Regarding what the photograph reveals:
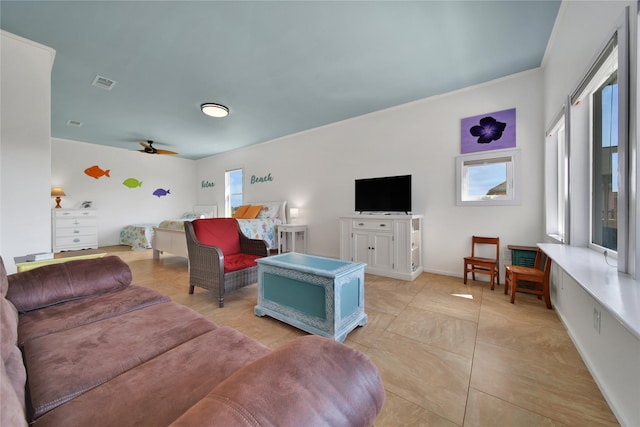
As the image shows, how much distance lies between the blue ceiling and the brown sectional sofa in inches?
86.9

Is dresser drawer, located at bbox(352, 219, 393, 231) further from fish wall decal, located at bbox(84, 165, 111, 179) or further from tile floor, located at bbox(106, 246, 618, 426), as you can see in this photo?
fish wall decal, located at bbox(84, 165, 111, 179)

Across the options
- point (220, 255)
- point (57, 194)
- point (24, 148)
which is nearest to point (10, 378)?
point (220, 255)

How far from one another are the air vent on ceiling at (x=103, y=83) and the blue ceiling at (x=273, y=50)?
7cm

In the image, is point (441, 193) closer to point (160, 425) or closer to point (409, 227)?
point (409, 227)

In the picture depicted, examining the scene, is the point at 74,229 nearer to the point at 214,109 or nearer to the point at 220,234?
the point at 214,109

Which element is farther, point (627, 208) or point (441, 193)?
point (441, 193)

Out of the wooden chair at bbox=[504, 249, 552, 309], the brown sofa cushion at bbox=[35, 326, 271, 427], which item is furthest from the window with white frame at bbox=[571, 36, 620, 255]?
the brown sofa cushion at bbox=[35, 326, 271, 427]

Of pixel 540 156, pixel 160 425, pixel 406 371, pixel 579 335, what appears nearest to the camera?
pixel 160 425

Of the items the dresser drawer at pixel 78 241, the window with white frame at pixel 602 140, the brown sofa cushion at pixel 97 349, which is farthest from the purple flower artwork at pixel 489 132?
the dresser drawer at pixel 78 241

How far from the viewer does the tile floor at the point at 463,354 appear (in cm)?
124

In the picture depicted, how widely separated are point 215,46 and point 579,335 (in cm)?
399

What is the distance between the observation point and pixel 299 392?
52 cm

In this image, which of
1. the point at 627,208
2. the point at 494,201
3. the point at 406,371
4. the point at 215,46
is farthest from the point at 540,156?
the point at 215,46

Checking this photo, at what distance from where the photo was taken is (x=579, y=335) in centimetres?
173
